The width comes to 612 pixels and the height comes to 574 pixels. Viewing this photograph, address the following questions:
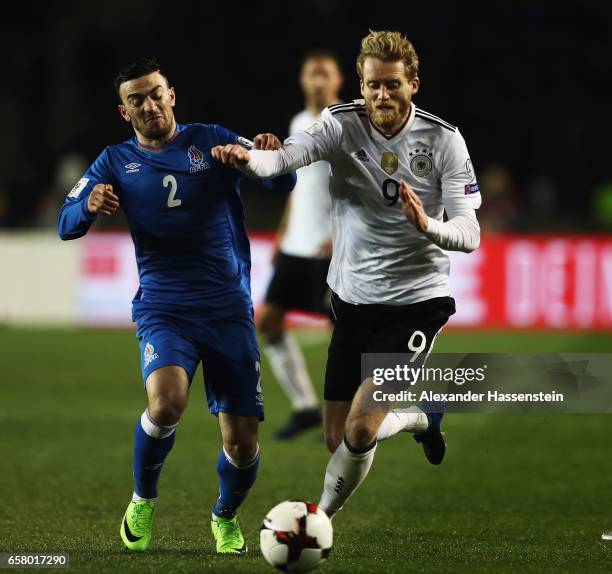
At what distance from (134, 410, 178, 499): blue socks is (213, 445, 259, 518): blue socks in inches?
11.4

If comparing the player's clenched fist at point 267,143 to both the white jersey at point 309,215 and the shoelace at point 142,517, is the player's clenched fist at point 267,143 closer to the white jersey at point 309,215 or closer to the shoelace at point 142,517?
the shoelace at point 142,517

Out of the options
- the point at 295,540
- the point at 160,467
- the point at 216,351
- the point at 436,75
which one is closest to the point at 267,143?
the point at 216,351

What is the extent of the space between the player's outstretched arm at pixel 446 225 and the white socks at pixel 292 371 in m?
4.03

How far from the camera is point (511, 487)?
7.06m

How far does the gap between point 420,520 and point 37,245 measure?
11385mm

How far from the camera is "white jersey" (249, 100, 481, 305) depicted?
5133 mm

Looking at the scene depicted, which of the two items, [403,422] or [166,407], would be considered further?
[403,422]

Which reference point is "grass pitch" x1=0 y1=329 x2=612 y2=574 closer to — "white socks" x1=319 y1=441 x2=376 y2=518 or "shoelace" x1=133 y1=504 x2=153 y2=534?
"shoelace" x1=133 y1=504 x2=153 y2=534

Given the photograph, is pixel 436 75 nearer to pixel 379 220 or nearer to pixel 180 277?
pixel 379 220

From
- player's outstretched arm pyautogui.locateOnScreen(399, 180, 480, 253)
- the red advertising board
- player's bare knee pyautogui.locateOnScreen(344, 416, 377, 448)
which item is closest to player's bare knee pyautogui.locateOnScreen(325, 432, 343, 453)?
player's bare knee pyautogui.locateOnScreen(344, 416, 377, 448)

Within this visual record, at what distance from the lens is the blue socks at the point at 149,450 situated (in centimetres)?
518

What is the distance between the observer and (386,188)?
517cm

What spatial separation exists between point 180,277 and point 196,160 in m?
0.52

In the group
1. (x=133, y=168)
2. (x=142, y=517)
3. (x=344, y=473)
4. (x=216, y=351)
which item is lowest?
(x=142, y=517)
